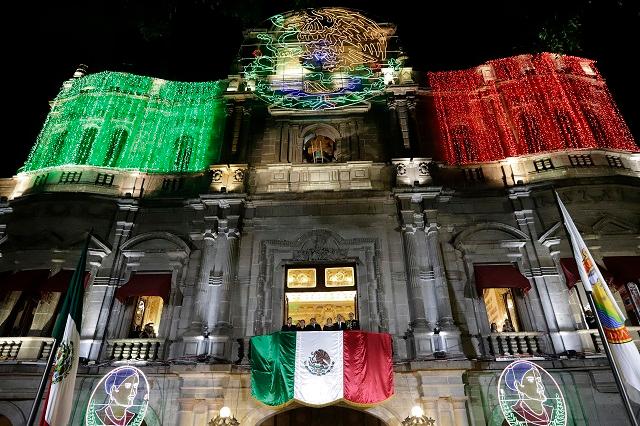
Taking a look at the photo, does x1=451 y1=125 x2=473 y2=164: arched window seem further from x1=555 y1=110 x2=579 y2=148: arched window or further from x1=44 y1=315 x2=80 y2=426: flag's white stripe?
x1=44 y1=315 x2=80 y2=426: flag's white stripe

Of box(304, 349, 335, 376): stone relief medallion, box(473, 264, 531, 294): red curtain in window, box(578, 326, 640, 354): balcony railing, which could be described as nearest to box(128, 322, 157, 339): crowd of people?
box(304, 349, 335, 376): stone relief medallion

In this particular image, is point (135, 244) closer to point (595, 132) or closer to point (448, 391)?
point (448, 391)

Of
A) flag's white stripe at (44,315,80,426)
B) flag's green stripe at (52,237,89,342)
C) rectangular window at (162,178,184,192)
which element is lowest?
flag's white stripe at (44,315,80,426)

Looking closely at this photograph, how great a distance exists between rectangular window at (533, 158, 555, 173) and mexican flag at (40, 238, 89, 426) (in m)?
16.2

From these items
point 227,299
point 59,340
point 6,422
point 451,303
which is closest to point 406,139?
point 451,303

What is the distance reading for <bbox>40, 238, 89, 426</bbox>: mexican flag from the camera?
31.8 ft

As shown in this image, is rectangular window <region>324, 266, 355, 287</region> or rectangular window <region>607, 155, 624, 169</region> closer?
rectangular window <region>324, 266, 355, 287</region>

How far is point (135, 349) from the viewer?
1438 centimetres

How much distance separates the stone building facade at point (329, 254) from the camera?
43.6ft

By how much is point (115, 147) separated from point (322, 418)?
1380 cm

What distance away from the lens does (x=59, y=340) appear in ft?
32.7

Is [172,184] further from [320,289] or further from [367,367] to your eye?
[367,367]

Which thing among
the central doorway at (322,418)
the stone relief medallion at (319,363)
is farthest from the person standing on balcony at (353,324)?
the central doorway at (322,418)

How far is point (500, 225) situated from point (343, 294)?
Result: 6.30 metres
